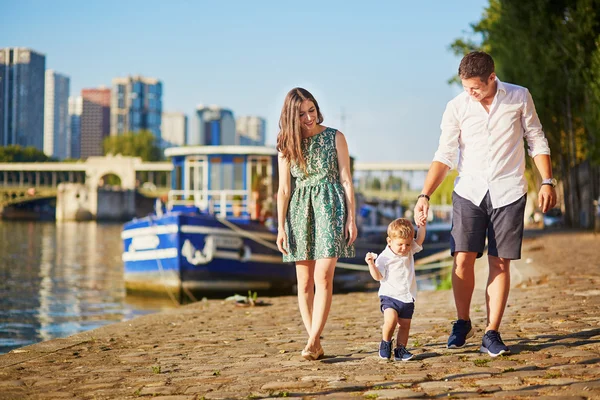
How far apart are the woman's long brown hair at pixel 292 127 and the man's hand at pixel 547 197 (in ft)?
4.93

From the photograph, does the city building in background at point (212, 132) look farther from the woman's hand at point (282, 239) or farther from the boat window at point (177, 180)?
the woman's hand at point (282, 239)

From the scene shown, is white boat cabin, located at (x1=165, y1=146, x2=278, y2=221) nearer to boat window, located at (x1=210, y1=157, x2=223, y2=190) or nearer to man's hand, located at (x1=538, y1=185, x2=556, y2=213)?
boat window, located at (x1=210, y1=157, x2=223, y2=190)

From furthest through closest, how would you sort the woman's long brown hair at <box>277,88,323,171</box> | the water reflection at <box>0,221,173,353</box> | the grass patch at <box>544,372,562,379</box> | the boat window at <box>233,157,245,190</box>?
the boat window at <box>233,157,245,190</box> → the water reflection at <box>0,221,173,353</box> → the woman's long brown hair at <box>277,88,323,171</box> → the grass patch at <box>544,372,562,379</box>

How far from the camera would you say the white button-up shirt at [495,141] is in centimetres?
548

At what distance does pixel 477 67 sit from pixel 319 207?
4.39ft

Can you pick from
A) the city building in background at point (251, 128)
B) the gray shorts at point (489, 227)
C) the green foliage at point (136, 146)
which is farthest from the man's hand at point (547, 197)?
the city building in background at point (251, 128)

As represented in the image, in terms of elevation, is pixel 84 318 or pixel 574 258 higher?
pixel 574 258

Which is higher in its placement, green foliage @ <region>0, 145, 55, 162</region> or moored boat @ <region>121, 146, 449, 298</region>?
green foliage @ <region>0, 145, 55, 162</region>

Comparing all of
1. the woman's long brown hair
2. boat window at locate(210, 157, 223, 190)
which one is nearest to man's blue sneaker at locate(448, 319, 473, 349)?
the woman's long brown hair

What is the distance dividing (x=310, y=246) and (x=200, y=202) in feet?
54.5

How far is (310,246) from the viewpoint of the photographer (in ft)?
19.1

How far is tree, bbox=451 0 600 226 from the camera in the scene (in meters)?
25.1

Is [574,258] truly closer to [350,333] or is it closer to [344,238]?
[350,333]

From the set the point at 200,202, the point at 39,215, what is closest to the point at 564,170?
the point at 200,202
